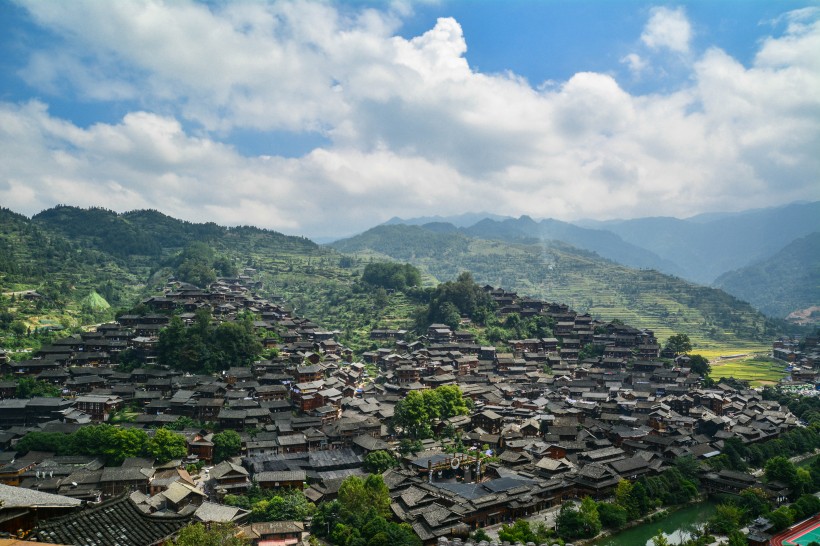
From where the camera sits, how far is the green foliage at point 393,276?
241 ft

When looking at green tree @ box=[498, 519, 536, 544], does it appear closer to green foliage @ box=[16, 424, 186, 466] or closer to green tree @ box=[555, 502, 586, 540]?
green tree @ box=[555, 502, 586, 540]

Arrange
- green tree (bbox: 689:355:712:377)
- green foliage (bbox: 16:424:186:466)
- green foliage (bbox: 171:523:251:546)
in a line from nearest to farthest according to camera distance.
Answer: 1. green foliage (bbox: 171:523:251:546)
2. green foliage (bbox: 16:424:186:466)
3. green tree (bbox: 689:355:712:377)

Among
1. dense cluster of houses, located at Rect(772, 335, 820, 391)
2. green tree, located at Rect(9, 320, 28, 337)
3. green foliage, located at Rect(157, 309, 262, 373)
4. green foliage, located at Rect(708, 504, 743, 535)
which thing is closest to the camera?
green foliage, located at Rect(708, 504, 743, 535)

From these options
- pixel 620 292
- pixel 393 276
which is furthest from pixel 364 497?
pixel 620 292

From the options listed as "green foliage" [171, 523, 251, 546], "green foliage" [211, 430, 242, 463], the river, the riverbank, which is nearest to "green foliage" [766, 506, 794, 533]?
the riverbank

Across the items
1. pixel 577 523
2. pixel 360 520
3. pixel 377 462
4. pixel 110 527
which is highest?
pixel 110 527

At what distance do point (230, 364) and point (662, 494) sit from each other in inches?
1147

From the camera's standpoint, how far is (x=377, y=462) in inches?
1173

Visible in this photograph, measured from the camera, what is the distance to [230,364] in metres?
40.8

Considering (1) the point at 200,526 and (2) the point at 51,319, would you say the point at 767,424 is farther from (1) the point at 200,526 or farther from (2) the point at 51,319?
(2) the point at 51,319

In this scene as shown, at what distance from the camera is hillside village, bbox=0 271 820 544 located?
86.8ft

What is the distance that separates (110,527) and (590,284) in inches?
4851

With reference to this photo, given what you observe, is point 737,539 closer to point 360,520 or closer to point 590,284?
point 360,520

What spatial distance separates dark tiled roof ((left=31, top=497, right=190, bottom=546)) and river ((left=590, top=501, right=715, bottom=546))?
22.2m
